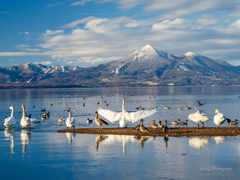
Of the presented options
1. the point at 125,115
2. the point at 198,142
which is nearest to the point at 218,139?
the point at 198,142

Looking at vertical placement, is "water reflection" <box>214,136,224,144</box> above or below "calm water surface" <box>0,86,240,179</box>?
above

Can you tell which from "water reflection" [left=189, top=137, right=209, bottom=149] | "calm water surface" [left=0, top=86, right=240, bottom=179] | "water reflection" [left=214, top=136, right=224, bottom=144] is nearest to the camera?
"calm water surface" [left=0, top=86, right=240, bottom=179]

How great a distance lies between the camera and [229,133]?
26.1 metres

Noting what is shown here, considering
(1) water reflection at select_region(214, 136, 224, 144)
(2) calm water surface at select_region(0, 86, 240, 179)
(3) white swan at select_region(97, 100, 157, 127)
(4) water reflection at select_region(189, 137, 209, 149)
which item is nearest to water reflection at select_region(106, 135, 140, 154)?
(2) calm water surface at select_region(0, 86, 240, 179)

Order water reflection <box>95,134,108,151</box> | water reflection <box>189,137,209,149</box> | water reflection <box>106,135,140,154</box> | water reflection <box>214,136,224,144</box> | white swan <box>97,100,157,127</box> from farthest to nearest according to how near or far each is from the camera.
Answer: white swan <box>97,100,157,127</box>, water reflection <box>106,135,140,154</box>, water reflection <box>95,134,108,151</box>, water reflection <box>214,136,224,144</box>, water reflection <box>189,137,209,149</box>

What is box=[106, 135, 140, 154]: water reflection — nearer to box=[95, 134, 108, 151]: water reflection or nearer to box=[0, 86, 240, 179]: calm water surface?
box=[0, 86, 240, 179]: calm water surface

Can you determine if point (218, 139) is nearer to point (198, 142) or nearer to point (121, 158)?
point (198, 142)

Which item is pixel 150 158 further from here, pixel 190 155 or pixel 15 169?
pixel 15 169

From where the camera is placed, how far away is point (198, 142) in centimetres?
2247

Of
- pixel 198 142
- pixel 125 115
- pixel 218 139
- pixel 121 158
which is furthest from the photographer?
pixel 125 115

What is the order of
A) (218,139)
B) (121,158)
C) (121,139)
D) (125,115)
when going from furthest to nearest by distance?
(125,115), (121,139), (218,139), (121,158)

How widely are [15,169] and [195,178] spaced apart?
9.37 meters

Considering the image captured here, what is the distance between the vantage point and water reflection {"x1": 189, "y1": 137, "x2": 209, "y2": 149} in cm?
2124

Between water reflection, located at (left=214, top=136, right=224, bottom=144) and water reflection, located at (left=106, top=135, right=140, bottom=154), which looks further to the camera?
water reflection, located at (left=106, top=135, right=140, bottom=154)
